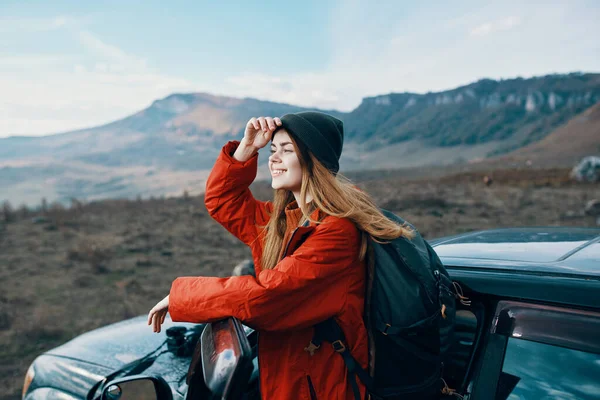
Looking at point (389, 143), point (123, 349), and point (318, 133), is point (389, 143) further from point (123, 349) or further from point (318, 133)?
point (318, 133)

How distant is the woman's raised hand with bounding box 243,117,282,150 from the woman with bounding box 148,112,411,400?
0.04ft

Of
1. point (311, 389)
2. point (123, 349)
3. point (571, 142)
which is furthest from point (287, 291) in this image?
point (571, 142)

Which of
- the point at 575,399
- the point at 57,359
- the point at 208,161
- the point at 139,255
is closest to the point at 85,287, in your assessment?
the point at 139,255

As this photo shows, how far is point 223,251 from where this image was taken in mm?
9352

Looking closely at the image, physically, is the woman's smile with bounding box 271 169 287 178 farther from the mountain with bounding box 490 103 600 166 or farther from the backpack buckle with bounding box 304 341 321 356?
the mountain with bounding box 490 103 600 166

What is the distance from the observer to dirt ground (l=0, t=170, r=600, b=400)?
17.6ft

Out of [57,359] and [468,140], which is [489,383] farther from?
[468,140]

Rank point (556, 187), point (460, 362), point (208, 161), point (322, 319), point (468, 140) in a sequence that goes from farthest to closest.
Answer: point (208, 161)
point (468, 140)
point (556, 187)
point (460, 362)
point (322, 319)

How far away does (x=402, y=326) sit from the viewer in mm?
1368

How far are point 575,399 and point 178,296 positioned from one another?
51.3 inches

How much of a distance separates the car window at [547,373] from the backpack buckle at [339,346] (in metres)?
0.53

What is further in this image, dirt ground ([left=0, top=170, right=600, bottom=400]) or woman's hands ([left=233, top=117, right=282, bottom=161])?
dirt ground ([left=0, top=170, right=600, bottom=400])

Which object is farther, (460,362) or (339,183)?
(460,362)

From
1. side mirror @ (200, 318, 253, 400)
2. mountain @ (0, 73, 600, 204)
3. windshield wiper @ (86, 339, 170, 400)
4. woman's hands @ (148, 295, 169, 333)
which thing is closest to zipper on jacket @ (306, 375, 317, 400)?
side mirror @ (200, 318, 253, 400)
